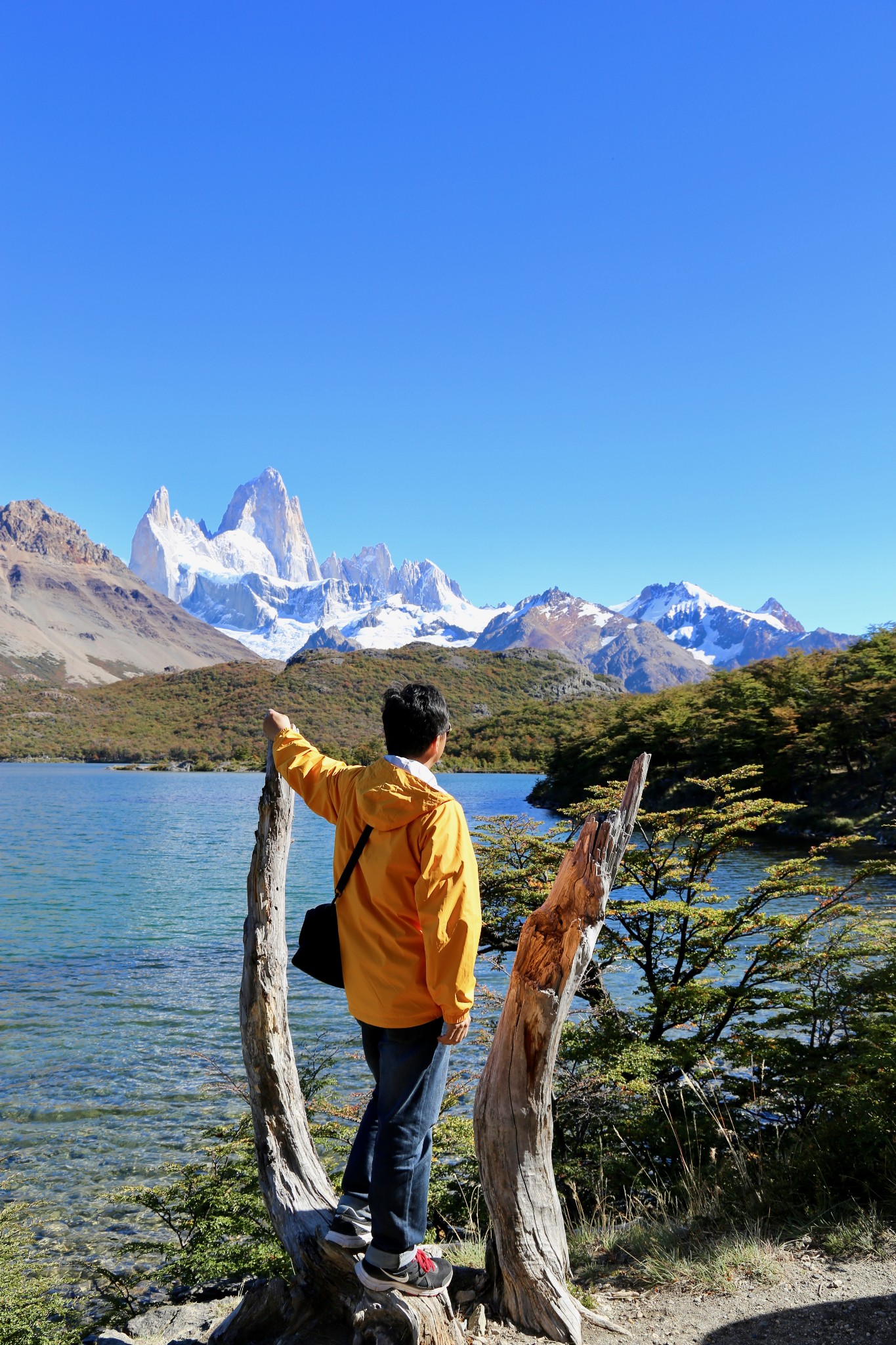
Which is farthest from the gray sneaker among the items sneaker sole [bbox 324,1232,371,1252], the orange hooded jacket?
the orange hooded jacket

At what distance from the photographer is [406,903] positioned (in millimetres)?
2635

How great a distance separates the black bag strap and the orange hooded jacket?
0.02 meters

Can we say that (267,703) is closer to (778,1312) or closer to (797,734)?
(797,734)

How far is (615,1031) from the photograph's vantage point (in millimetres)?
6176

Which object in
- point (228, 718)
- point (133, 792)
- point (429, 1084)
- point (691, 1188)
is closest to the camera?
point (429, 1084)

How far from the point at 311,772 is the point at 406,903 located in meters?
0.60

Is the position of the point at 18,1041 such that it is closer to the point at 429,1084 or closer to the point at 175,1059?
the point at 175,1059

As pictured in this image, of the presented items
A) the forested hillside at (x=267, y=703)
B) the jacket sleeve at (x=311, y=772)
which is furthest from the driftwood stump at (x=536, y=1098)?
the forested hillside at (x=267, y=703)

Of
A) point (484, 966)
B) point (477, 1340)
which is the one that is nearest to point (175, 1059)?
point (484, 966)

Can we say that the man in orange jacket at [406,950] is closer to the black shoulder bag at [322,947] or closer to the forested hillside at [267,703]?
the black shoulder bag at [322,947]

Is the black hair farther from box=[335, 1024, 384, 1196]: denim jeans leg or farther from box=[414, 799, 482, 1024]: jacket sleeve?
box=[335, 1024, 384, 1196]: denim jeans leg

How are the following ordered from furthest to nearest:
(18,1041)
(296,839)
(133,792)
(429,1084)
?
(133,792) < (296,839) < (18,1041) < (429,1084)

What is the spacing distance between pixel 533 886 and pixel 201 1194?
3.45 m

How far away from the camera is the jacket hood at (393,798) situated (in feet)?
8.47
